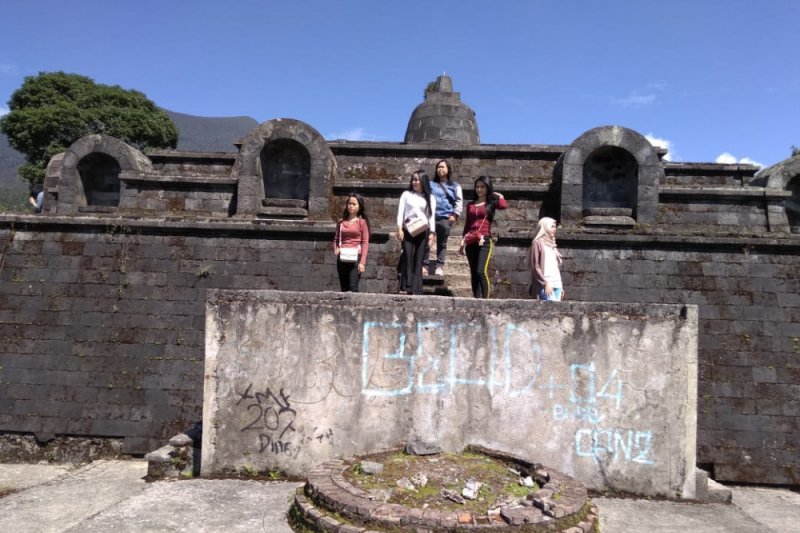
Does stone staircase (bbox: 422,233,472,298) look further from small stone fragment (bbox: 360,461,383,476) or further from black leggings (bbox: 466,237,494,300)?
small stone fragment (bbox: 360,461,383,476)

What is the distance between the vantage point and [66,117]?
31.7 m

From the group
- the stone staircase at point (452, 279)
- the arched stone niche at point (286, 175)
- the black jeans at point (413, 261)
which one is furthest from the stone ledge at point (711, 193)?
the arched stone niche at point (286, 175)

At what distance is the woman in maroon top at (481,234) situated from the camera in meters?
Result: 6.73

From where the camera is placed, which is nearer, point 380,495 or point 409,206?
point 380,495

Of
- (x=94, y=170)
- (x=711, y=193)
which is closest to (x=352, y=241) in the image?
(x=711, y=193)

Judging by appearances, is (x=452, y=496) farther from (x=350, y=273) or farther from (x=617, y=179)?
(x=617, y=179)

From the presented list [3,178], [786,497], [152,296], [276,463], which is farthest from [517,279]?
[3,178]

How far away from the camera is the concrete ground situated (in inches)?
167

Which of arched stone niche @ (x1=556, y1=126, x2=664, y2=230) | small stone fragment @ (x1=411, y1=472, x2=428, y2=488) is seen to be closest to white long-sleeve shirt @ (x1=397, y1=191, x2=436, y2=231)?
small stone fragment @ (x1=411, y1=472, x2=428, y2=488)

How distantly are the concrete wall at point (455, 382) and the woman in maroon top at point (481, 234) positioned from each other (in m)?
1.48

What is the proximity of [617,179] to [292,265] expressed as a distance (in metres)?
6.59

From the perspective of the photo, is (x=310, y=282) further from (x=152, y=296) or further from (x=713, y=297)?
(x=713, y=297)

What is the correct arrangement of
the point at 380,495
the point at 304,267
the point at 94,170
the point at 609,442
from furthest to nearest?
1. the point at 94,170
2. the point at 304,267
3. the point at 609,442
4. the point at 380,495

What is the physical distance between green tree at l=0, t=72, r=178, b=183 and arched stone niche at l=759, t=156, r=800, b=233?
114 feet
